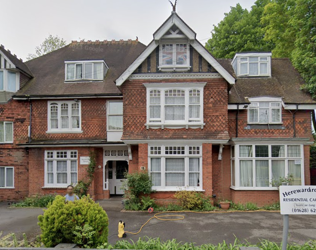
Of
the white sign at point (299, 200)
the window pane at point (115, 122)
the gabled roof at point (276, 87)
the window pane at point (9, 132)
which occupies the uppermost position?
the gabled roof at point (276, 87)

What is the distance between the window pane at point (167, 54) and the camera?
1320cm

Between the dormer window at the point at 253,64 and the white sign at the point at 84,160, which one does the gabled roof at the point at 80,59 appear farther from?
the dormer window at the point at 253,64

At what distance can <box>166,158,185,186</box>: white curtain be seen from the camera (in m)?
12.9

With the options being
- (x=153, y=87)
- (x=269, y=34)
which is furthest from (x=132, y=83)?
(x=269, y=34)

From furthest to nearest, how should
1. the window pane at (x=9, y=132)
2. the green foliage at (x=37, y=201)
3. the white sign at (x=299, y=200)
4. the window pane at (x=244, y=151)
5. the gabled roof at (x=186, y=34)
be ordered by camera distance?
the window pane at (x=9, y=132) < the green foliage at (x=37, y=201) < the window pane at (x=244, y=151) < the gabled roof at (x=186, y=34) < the white sign at (x=299, y=200)

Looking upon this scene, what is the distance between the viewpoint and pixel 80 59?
16953mm

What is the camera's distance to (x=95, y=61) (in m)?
16.2

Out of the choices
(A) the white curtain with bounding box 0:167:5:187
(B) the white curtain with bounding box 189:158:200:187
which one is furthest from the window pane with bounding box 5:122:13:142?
(B) the white curtain with bounding box 189:158:200:187

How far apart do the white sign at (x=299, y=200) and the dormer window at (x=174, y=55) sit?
879cm

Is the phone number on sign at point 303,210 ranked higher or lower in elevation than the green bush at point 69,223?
higher

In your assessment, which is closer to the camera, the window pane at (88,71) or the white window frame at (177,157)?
the white window frame at (177,157)

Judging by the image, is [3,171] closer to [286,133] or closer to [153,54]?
[153,54]

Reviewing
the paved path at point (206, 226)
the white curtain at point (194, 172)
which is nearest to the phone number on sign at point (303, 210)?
the paved path at point (206, 226)

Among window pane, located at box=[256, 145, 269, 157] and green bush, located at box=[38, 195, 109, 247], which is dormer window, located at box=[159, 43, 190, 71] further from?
green bush, located at box=[38, 195, 109, 247]
